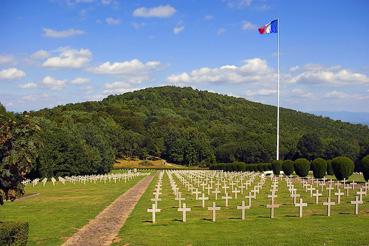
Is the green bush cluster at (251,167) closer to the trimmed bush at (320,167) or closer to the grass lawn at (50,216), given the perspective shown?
the trimmed bush at (320,167)

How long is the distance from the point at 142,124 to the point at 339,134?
61.2 metres

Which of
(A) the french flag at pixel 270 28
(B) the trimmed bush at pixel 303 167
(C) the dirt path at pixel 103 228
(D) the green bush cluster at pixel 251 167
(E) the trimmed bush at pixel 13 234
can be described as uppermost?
(A) the french flag at pixel 270 28

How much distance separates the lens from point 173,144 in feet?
452

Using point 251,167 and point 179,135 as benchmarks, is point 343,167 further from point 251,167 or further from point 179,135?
point 179,135

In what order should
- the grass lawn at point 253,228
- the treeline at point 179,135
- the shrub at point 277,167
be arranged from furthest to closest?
the treeline at point 179,135
the shrub at point 277,167
the grass lawn at point 253,228

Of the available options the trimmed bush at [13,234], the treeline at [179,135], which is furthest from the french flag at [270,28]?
the trimmed bush at [13,234]

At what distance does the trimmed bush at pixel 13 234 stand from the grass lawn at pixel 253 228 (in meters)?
2.99

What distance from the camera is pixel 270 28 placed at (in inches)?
2313

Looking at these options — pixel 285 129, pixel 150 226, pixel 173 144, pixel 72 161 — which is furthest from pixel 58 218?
pixel 285 129

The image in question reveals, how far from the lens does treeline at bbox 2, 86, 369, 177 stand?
76312 mm

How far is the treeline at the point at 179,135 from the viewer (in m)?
76.3

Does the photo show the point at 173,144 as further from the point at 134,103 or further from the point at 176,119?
the point at 134,103

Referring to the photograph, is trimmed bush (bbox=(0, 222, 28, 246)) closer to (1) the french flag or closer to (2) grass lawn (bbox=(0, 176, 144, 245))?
(2) grass lawn (bbox=(0, 176, 144, 245))

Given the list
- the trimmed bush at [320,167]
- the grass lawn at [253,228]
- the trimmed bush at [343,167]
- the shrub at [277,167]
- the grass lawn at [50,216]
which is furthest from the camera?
the shrub at [277,167]
